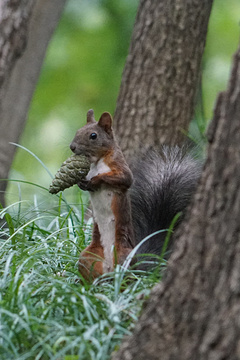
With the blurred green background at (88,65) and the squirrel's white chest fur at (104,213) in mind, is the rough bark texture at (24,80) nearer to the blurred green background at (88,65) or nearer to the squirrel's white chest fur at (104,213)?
the squirrel's white chest fur at (104,213)

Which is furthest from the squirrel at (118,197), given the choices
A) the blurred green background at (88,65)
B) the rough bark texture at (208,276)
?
the blurred green background at (88,65)

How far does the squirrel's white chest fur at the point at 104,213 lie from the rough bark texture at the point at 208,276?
1239 millimetres

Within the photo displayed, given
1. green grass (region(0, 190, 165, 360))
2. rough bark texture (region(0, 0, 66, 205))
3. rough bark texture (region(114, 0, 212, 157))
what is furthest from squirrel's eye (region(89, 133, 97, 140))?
rough bark texture (region(0, 0, 66, 205))

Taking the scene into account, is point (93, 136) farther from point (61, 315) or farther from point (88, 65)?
point (88, 65)

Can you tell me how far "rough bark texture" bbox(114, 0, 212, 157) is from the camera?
5547 mm

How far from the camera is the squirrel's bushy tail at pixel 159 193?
3932 mm

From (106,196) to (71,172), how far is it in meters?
0.21

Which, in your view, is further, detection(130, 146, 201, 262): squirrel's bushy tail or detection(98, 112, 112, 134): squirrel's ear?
detection(130, 146, 201, 262): squirrel's bushy tail

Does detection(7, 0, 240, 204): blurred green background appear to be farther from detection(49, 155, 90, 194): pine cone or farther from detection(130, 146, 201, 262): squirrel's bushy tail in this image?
detection(49, 155, 90, 194): pine cone

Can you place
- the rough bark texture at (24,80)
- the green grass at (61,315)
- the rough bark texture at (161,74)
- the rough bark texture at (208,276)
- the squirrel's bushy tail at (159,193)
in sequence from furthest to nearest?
the rough bark texture at (24,80) → the rough bark texture at (161,74) → the squirrel's bushy tail at (159,193) → the green grass at (61,315) → the rough bark texture at (208,276)

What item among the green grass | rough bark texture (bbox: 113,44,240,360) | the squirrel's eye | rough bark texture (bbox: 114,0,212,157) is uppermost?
rough bark texture (bbox: 114,0,212,157)

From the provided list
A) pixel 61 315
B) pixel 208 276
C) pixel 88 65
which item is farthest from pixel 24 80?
pixel 88 65

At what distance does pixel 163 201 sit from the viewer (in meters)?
3.98

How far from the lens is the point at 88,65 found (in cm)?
1145
